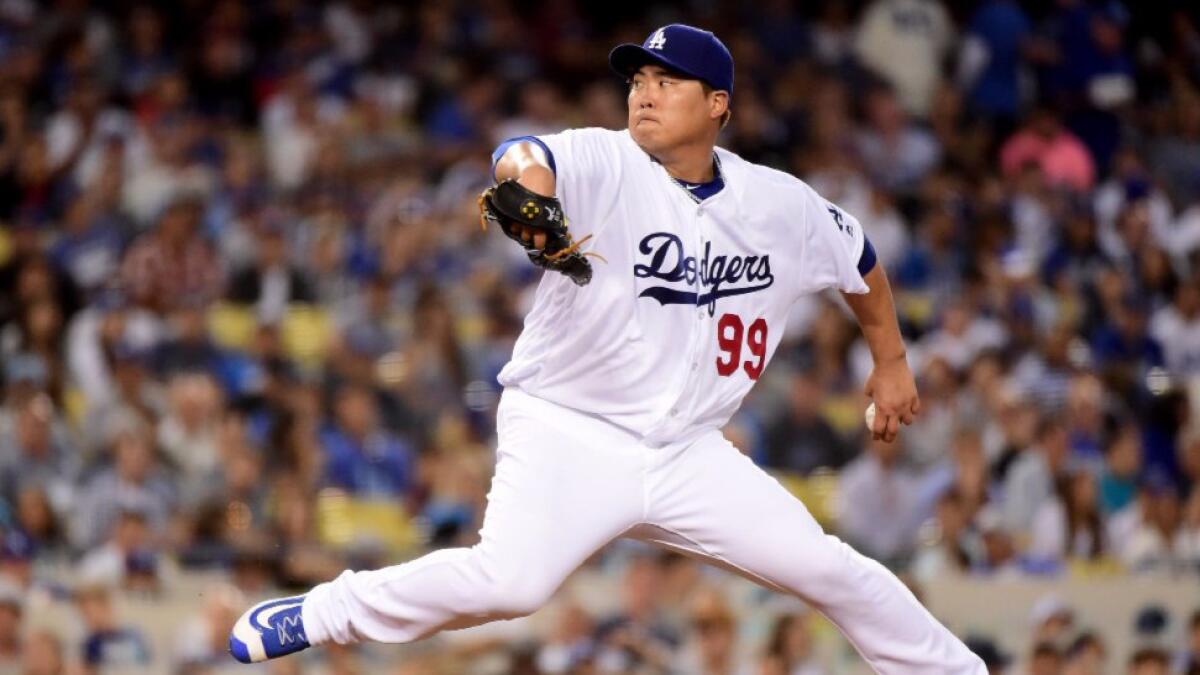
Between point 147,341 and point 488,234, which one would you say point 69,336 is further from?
point 488,234

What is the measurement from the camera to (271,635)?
5.91 metres

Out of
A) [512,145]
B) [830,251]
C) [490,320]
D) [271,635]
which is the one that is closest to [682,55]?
[512,145]

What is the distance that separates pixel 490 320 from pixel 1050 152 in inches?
178

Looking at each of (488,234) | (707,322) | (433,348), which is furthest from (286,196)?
(707,322)

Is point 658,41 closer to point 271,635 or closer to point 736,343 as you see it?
point 736,343

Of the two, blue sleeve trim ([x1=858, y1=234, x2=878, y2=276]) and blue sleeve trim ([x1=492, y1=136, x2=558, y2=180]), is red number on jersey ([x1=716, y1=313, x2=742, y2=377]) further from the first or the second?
blue sleeve trim ([x1=492, y1=136, x2=558, y2=180])

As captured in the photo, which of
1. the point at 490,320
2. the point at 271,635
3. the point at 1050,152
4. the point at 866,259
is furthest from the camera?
the point at 1050,152

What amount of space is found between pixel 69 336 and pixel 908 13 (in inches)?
263

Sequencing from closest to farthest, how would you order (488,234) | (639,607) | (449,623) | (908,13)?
(449,623)
(639,607)
(488,234)
(908,13)

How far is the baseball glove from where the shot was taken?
16.7 feet

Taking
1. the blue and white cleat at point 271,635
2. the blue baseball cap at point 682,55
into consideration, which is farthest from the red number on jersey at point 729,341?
the blue and white cleat at point 271,635

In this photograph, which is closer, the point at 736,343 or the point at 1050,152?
the point at 736,343

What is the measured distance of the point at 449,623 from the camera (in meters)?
5.74

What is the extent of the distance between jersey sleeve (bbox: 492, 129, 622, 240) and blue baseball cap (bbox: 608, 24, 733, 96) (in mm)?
225
